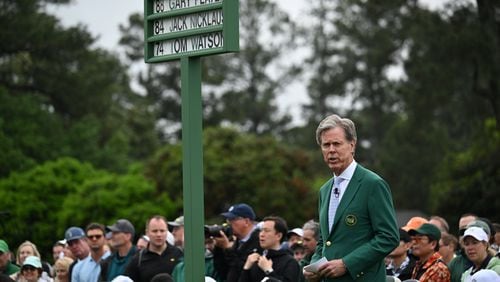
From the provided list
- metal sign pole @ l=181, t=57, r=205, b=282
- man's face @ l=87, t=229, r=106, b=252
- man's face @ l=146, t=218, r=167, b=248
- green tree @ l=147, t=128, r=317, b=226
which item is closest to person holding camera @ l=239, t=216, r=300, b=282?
man's face @ l=146, t=218, r=167, b=248

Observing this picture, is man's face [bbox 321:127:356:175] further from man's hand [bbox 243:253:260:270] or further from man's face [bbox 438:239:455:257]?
man's face [bbox 438:239:455:257]

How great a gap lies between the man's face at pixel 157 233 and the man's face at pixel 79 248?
1602 millimetres

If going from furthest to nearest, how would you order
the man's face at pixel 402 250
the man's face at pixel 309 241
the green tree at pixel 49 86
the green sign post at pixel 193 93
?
the green tree at pixel 49 86 → the man's face at pixel 309 241 → the man's face at pixel 402 250 → the green sign post at pixel 193 93

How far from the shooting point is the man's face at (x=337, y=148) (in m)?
7.09

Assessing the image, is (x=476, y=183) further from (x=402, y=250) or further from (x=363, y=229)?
(x=363, y=229)

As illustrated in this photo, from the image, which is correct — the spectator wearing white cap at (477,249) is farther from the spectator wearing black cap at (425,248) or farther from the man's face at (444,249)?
the man's face at (444,249)

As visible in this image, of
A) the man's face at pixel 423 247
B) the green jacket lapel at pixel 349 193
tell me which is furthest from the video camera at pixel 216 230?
the green jacket lapel at pixel 349 193

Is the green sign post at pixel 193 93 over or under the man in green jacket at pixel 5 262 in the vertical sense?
over

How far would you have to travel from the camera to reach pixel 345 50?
64750 millimetres

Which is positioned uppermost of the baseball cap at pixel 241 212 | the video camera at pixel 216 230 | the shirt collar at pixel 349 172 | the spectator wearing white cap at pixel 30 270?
the shirt collar at pixel 349 172

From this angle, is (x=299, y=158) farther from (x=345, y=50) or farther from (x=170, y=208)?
(x=345, y=50)

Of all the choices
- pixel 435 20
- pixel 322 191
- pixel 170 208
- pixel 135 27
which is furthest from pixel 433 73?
pixel 135 27

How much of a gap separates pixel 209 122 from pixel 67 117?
64.6ft

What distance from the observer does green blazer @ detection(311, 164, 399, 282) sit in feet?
22.8
